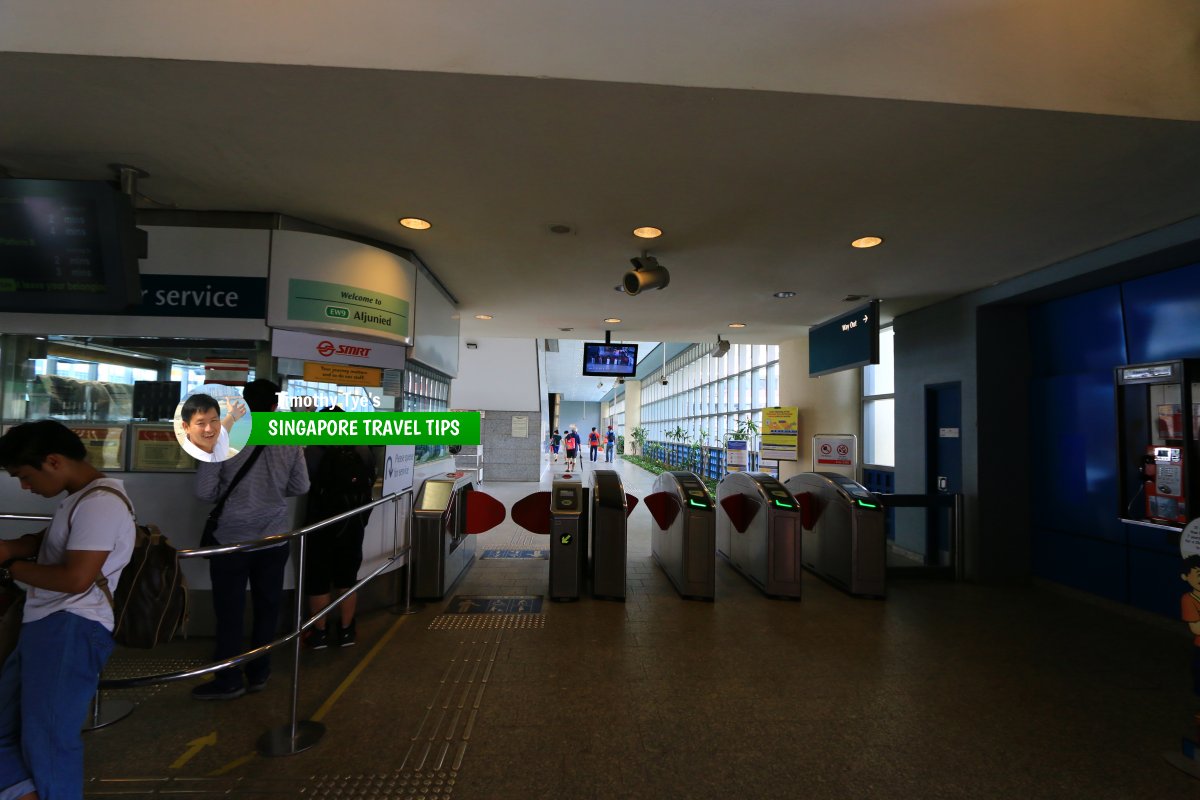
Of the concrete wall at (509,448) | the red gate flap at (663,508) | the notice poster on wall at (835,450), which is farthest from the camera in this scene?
the concrete wall at (509,448)

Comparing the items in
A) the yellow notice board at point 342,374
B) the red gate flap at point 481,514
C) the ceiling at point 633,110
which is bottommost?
the red gate flap at point 481,514

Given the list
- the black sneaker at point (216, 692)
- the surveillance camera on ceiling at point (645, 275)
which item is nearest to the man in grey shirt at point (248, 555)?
the black sneaker at point (216, 692)

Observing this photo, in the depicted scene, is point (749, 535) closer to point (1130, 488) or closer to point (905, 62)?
point (1130, 488)

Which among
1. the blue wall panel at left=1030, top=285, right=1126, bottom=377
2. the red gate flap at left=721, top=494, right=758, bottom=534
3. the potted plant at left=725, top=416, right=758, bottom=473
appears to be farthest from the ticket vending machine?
the potted plant at left=725, top=416, right=758, bottom=473

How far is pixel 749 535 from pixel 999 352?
122 inches

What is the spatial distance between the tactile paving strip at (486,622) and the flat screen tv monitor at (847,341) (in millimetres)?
4369

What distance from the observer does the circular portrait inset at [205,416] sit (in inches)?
→ 149

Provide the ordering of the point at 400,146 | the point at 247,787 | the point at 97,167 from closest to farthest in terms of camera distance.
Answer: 1. the point at 247,787
2. the point at 400,146
3. the point at 97,167

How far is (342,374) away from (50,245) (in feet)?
5.79

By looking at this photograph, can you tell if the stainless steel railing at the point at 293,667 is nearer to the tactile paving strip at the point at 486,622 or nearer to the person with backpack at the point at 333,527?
the person with backpack at the point at 333,527

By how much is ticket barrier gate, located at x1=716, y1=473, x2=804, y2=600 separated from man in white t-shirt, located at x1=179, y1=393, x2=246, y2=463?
422cm

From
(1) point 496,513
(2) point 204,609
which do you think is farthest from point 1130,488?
(2) point 204,609

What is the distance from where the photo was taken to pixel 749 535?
5.79 meters

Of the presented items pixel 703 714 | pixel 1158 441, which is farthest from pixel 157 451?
pixel 1158 441
